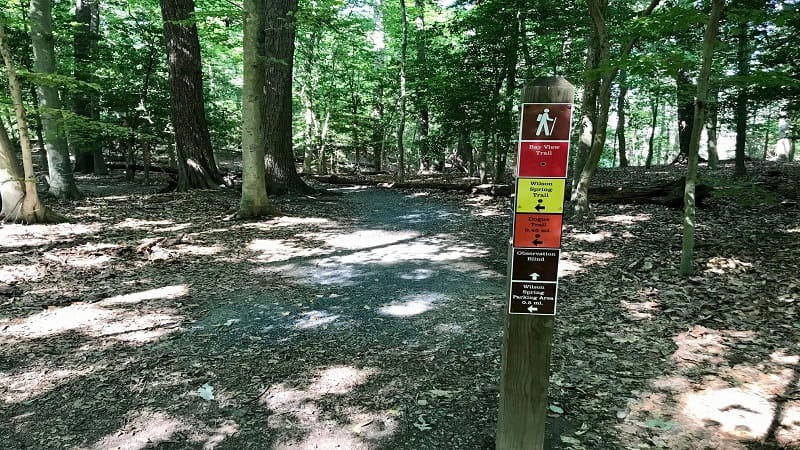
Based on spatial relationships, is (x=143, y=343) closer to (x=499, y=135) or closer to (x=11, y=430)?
(x=11, y=430)

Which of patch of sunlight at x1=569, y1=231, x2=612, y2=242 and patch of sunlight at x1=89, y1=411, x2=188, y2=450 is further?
patch of sunlight at x1=569, y1=231, x2=612, y2=242

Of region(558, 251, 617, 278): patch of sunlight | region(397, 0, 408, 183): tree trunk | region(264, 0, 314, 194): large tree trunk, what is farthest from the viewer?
region(397, 0, 408, 183): tree trunk

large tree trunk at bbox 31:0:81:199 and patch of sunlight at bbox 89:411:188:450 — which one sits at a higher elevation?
large tree trunk at bbox 31:0:81:199

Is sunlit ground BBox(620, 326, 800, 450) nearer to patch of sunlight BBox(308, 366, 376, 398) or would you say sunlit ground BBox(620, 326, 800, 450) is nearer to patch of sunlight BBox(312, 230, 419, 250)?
patch of sunlight BBox(308, 366, 376, 398)

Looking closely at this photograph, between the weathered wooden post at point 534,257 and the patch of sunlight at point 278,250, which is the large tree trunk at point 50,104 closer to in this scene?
the patch of sunlight at point 278,250

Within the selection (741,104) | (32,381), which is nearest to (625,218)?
(741,104)

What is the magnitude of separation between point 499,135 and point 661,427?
11188 millimetres

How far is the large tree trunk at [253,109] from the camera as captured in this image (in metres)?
8.62

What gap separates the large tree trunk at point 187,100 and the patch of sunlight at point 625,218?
9740 millimetres

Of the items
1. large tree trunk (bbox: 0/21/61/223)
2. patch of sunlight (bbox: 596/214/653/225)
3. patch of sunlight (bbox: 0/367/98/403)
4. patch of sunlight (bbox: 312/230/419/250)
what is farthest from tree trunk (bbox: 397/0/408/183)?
patch of sunlight (bbox: 0/367/98/403)

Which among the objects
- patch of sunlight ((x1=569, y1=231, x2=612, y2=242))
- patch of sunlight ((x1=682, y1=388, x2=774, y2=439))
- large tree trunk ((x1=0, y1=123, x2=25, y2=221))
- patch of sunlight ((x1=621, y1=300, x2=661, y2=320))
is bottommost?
patch of sunlight ((x1=682, y1=388, x2=774, y2=439))

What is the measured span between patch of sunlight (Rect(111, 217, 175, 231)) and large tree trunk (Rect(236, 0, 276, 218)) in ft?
4.55

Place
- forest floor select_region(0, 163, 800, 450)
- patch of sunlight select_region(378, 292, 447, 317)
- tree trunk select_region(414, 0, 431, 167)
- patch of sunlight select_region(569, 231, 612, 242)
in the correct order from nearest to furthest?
forest floor select_region(0, 163, 800, 450), patch of sunlight select_region(378, 292, 447, 317), patch of sunlight select_region(569, 231, 612, 242), tree trunk select_region(414, 0, 431, 167)

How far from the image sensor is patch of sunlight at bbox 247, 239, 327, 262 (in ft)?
22.9
